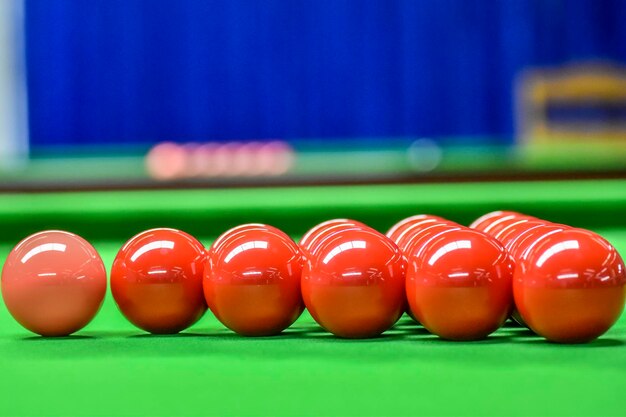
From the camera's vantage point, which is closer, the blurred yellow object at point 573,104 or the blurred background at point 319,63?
the blurred yellow object at point 573,104

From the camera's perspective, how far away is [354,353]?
1547 mm

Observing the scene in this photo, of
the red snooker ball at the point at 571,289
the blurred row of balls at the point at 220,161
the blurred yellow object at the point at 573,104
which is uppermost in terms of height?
the blurred yellow object at the point at 573,104

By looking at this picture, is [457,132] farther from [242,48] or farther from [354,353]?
[354,353]

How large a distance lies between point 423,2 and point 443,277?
10324mm

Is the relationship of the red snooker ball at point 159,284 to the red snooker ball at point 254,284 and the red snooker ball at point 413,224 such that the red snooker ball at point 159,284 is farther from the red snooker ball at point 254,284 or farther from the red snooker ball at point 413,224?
the red snooker ball at point 413,224

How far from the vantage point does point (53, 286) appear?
1.80 m

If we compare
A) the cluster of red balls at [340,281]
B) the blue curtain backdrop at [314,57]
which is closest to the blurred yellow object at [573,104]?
the blue curtain backdrop at [314,57]

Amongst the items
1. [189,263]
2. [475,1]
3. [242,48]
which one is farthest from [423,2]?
[189,263]

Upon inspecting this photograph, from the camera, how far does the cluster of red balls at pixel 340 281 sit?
1.62 meters

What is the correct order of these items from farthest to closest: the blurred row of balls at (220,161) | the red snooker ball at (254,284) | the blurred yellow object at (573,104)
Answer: the blurred yellow object at (573,104), the blurred row of balls at (220,161), the red snooker ball at (254,284)

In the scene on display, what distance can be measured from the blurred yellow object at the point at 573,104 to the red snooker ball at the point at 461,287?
7.53 metres

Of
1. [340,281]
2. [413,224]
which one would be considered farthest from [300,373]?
[413,224]

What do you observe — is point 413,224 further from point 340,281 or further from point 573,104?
point 573,104

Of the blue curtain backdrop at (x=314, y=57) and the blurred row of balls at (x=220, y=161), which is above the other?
the blue curtain backdrop at (x=314, y=57)
